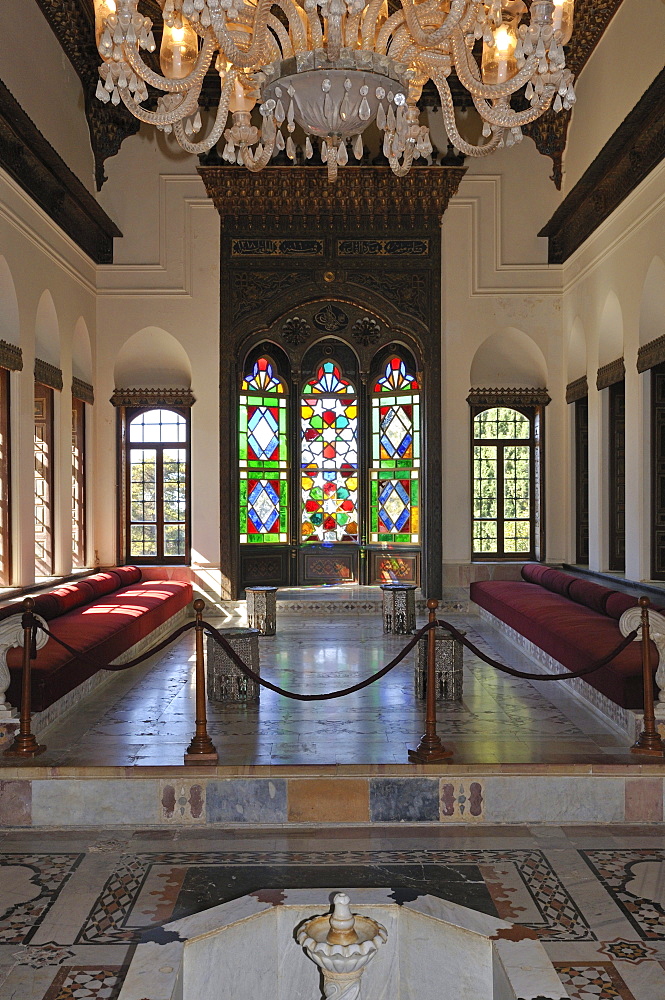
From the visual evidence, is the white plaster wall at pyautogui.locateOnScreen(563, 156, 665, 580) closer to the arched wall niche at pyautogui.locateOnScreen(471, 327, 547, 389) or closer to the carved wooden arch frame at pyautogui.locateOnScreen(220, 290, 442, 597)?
the arched wall niche at pyautogui.locateOnScreen(471, 327, 547, 389)

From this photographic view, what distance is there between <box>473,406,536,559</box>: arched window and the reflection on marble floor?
3784 millimetres

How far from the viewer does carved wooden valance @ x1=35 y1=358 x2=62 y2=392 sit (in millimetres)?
9273

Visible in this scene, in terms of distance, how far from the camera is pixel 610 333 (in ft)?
33.1

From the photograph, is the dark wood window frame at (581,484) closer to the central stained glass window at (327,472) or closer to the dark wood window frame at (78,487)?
the central stained glass window at (327,472)

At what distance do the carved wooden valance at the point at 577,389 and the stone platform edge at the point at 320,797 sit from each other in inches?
259

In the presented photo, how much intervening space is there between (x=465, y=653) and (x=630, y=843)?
4449 millimetres

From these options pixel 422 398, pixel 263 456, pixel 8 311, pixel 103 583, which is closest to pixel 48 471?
pixel 103 583

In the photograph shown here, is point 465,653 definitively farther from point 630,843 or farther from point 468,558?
point 630,843

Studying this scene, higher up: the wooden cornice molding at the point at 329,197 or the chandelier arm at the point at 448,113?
the wooden cornice molding at the point at 329,197

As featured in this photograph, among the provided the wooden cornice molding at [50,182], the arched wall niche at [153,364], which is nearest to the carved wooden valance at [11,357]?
→ the wooden cornice molding at [50,182]

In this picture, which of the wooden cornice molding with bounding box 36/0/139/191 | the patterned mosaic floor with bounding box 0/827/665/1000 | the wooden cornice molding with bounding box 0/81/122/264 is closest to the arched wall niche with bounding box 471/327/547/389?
the wooden cornice molding with bounding box 0/81/122/264

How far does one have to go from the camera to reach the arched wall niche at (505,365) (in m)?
12.1

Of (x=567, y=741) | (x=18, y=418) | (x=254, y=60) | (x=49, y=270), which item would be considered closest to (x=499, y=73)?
(x=254, y=60)

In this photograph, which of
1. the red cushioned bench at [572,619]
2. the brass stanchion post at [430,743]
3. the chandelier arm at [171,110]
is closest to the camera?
the chandelier arm at [171,110]
